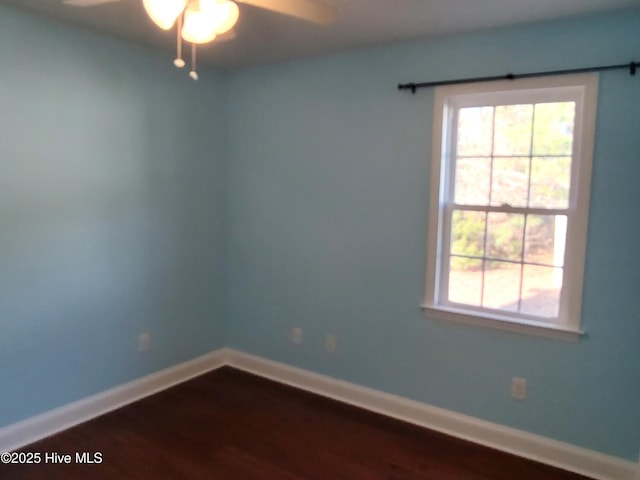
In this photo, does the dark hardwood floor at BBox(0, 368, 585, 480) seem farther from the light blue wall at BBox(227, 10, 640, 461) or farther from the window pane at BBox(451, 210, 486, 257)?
the window pane at BBox(451, 210, 486, 257)

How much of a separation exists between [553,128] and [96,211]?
8.60 ft

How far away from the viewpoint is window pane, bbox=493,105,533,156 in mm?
2799

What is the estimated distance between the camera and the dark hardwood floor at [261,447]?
262cm

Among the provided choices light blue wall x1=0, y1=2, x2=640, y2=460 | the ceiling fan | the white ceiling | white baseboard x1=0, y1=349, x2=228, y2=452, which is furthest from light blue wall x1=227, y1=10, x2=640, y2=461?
the ceiling fan

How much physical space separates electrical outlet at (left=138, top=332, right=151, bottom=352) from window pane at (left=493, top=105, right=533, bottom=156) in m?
2.49

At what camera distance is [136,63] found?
321 cm

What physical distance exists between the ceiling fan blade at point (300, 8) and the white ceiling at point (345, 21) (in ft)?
1.64

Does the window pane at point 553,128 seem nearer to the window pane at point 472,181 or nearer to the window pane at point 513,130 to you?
the window pane at point 513,130

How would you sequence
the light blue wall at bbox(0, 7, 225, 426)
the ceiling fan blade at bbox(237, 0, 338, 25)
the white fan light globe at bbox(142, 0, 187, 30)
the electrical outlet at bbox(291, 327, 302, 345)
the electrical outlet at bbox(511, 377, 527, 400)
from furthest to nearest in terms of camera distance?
the electrical outlet at bbox(291, 327, 302, 345), the electrical outlet at bbox(511, 377, 527, 400), the light blue wall at bbox(0, 7, 225, 426), the ceiling fan blade at bbox(237, 0, 338, 25), the white fan light globe at bbox(142, 0, 187, 30)

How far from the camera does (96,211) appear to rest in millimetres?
3070

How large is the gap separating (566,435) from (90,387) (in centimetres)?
274

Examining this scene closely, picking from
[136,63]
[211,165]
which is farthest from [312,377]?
[136,63]

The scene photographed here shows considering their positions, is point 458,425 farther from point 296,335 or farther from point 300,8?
point 300,8

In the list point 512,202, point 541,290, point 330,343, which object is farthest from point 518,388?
point 330,343
